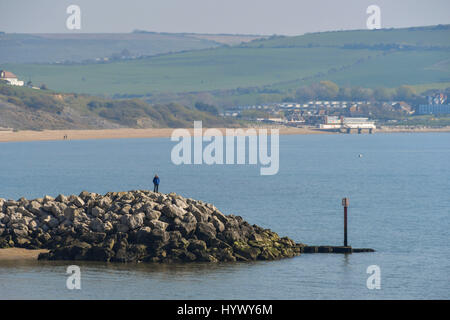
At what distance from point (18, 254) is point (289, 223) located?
56.7 feet

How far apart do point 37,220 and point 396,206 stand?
90.1ft

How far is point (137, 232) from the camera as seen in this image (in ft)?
114

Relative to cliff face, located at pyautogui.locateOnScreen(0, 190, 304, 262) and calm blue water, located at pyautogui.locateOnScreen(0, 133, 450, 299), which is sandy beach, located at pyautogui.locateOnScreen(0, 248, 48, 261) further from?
calm blue water, located at pyautogui.locateOnScreen(0, 133, 450, 299)

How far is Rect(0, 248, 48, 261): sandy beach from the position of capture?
113 feet

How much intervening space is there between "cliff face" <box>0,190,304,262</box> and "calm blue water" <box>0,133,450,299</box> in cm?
85

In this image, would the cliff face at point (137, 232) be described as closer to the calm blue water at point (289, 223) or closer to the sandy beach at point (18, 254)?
the sandy beach at point (18, 254)

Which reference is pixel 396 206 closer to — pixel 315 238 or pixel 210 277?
pixel 315 238

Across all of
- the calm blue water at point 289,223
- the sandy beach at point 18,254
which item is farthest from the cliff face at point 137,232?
the calm blue water at point 289,223

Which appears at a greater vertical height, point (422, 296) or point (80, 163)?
point (80, 163)

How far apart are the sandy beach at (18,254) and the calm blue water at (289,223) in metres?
0.85

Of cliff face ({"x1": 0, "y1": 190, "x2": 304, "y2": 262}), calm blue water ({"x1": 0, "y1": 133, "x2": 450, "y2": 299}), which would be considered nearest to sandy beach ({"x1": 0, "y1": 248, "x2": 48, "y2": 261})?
cliff face ({"x1": 0, "y1": 190, "x2": 304, "y2": 262})

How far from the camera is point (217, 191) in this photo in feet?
221

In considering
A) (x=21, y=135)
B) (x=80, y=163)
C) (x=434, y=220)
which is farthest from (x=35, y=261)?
(x=21, y=135)

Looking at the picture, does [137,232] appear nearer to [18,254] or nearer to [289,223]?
[18,254]
